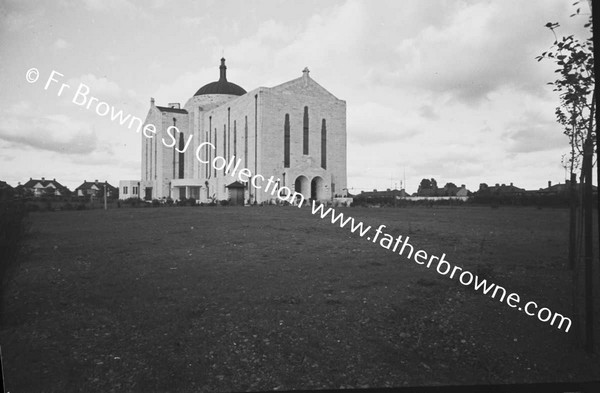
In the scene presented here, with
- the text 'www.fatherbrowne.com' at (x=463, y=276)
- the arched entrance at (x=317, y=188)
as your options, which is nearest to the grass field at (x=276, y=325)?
the text 'www.fatherbrowne.com' at (x=463, y=276)

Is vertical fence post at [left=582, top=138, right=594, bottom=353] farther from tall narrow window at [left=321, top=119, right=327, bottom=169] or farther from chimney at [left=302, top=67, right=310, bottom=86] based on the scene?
chimney at [left=302, top=67, right=310, bottom=86]

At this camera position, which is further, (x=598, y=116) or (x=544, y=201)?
(x=544, y=201)

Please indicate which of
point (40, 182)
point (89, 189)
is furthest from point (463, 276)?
point (89, 189)

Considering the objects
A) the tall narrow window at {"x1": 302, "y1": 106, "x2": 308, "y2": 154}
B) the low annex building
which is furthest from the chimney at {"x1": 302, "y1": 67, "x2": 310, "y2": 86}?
the low annex building

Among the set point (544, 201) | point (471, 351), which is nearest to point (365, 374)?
point (471, 351)

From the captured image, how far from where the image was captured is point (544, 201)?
6.13 m

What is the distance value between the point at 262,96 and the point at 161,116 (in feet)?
53.2

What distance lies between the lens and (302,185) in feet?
101

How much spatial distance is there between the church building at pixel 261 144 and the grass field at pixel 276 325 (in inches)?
907

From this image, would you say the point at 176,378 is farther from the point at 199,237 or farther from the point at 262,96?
the point at 262,96

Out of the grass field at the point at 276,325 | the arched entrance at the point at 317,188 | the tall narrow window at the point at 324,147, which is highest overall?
the tall narrow window at the point at 324,147

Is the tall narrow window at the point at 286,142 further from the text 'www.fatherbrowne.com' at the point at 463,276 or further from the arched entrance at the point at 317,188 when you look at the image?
the text 'www.fatherbrowne.com' at the point at 463,276

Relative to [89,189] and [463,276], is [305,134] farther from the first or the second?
[463,276]

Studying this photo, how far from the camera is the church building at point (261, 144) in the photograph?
2959 centimetres
